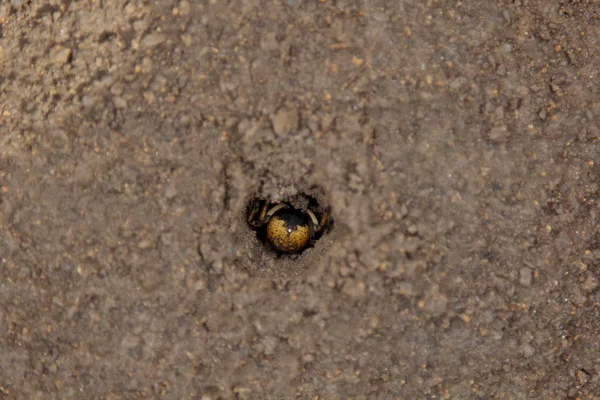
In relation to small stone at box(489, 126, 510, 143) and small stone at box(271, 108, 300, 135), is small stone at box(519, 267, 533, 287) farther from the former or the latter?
small stone at box(271, 108, 300, 135)

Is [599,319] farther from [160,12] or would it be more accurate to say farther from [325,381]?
[160,12]

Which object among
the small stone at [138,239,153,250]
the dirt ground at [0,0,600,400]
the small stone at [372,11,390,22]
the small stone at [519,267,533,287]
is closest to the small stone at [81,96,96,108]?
the dirt ground at [0,0,600,400]

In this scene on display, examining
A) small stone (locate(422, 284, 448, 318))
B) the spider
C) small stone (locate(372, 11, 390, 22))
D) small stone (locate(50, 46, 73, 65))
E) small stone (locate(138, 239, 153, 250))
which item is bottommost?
small stone (locate(138, 239, 153, 250))

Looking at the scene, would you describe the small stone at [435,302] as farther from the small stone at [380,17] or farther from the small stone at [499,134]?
the small stone at [380,17]

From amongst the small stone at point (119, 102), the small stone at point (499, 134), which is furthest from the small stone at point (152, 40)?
the small stone at point (499, 134)

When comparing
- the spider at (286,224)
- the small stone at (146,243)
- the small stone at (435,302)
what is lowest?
the small stone at (146,243)

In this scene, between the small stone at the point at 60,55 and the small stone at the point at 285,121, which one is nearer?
the small stone at the point at 285,121

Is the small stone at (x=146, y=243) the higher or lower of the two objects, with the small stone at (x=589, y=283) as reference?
lower
